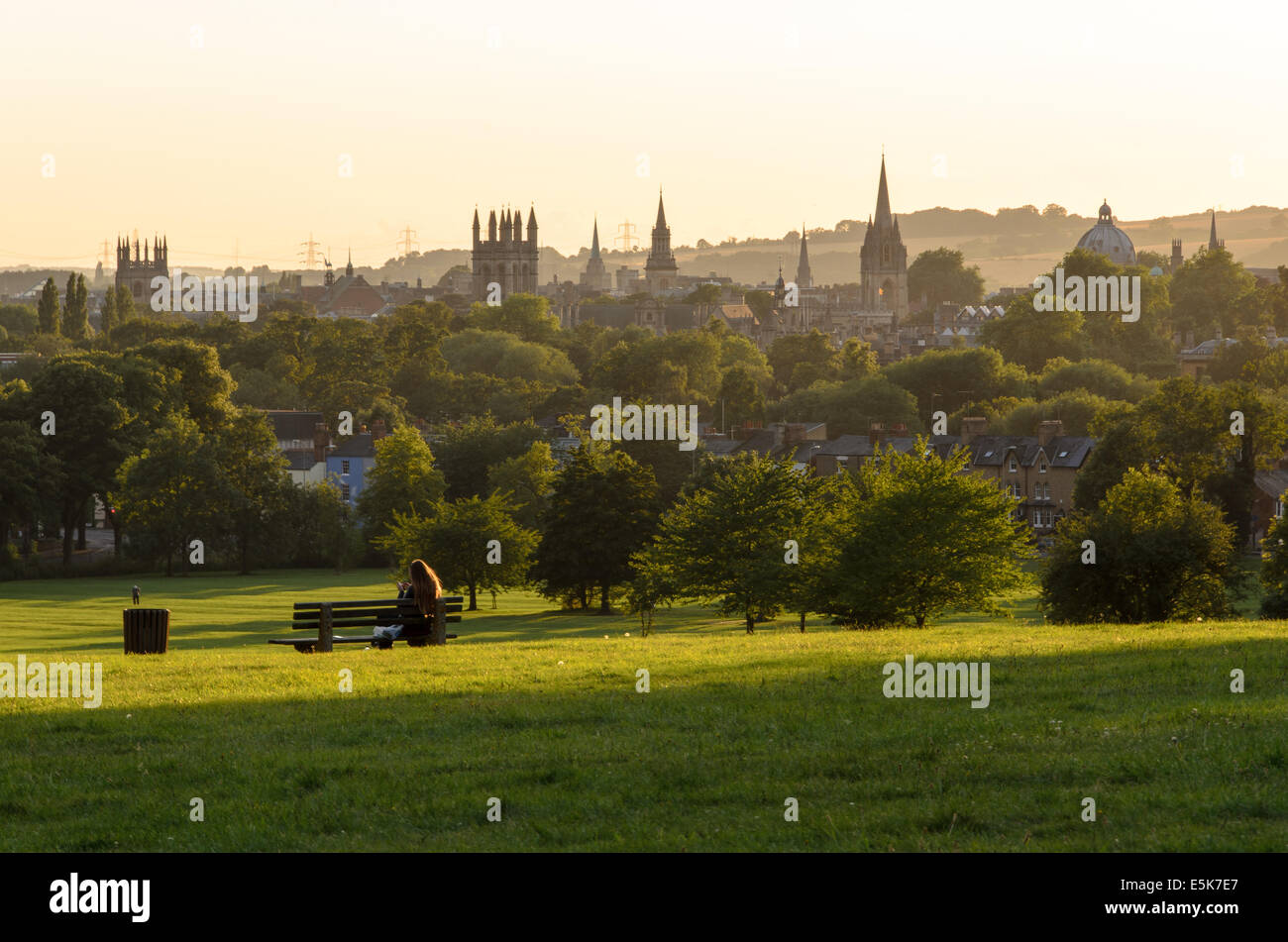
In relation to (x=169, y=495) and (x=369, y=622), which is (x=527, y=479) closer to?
(x=169, y=495)

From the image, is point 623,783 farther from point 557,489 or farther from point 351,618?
point 557,489

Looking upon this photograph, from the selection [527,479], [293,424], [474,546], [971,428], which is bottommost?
[474,546]

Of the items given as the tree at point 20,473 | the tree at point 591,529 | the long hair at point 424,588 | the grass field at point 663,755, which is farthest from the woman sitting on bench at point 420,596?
the tree at point 20,473

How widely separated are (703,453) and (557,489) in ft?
92.1

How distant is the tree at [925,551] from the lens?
155ft

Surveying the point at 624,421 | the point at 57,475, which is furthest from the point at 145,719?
the point at 624,421

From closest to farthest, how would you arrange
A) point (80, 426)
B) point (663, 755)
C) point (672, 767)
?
1. point (672, 767)
2. point (663, 755)
3. point (80, 426)

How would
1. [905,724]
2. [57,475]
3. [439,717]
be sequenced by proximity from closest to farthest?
[905,724], [439,717], [57,475]

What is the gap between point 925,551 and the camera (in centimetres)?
4784

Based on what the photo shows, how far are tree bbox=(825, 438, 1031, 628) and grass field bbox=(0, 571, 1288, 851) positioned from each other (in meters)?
22.1

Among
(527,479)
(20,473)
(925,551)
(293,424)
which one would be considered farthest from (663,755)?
(293,424)

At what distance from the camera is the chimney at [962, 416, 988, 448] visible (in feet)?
408

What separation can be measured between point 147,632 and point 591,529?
164 ft
